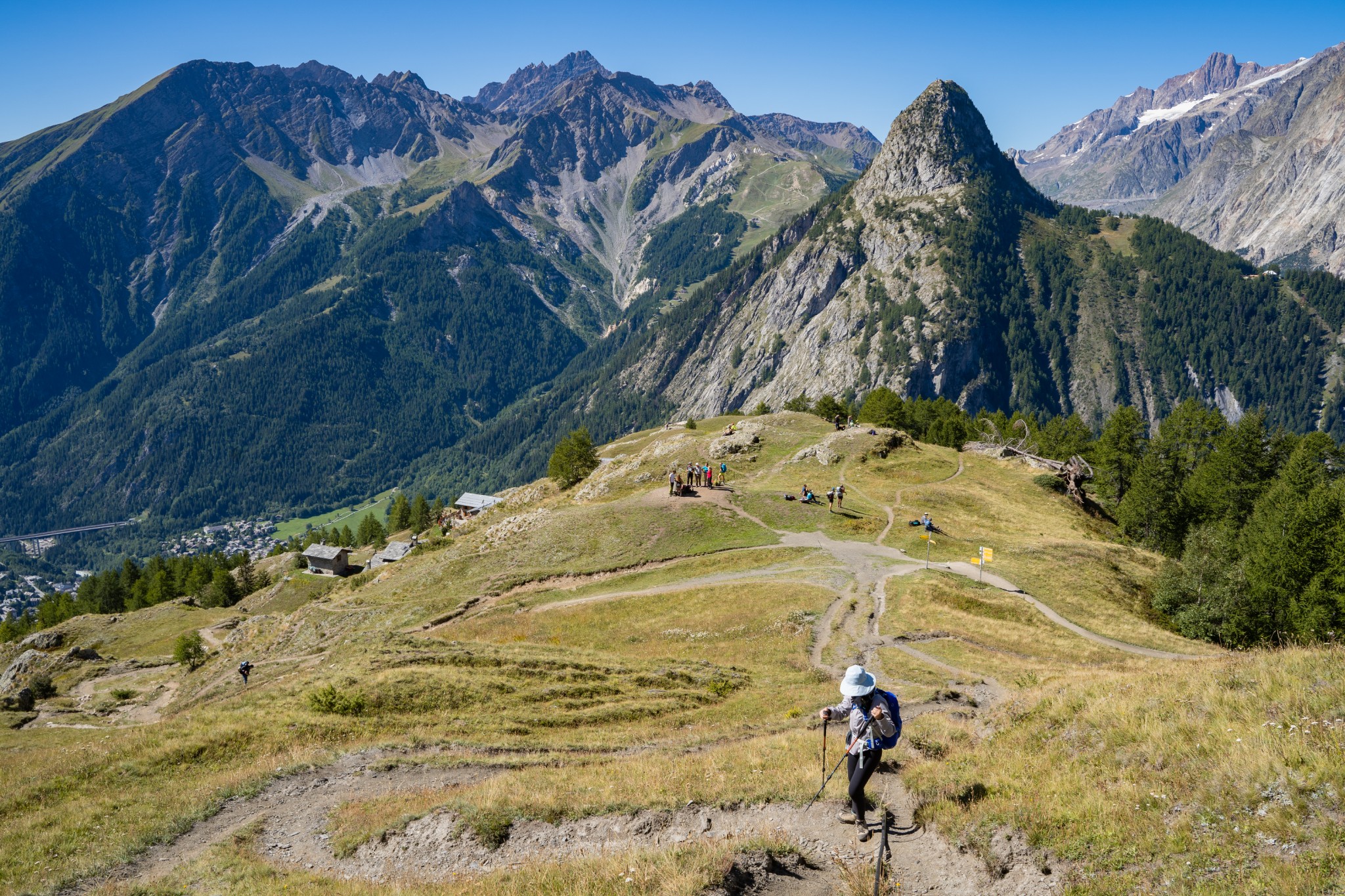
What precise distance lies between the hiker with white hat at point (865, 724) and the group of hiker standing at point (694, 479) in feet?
181

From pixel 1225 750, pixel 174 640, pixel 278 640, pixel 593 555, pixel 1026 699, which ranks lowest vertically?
pixel 174 640

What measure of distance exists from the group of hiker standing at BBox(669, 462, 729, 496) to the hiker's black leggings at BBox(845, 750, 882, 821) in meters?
54.9

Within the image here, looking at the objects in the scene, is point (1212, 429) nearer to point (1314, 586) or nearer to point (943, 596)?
point (1314, 586)

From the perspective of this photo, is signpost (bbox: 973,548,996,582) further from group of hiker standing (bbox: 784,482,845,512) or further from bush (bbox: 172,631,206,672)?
bush (bbox: 172,631,206,672)

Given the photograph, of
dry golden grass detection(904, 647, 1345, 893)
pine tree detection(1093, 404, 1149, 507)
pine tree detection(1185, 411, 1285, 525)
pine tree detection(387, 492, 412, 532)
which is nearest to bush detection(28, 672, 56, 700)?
dry golden grass detection(904, 647, 1345, 893)

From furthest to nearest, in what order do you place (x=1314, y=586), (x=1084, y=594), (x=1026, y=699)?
(x=1084, y=594)
(x=1314, y=586)
(x=1026, y=699)

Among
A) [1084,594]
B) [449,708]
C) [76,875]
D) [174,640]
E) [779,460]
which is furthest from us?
[174,640]

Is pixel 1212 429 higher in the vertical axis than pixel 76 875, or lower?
higher

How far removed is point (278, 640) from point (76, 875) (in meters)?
47.1

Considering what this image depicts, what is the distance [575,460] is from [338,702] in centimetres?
7167

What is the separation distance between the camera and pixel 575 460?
9956cm

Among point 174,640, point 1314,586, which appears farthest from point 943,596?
point 174,640

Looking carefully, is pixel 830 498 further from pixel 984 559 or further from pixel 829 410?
pixel 829 410

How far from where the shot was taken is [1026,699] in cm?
2153
